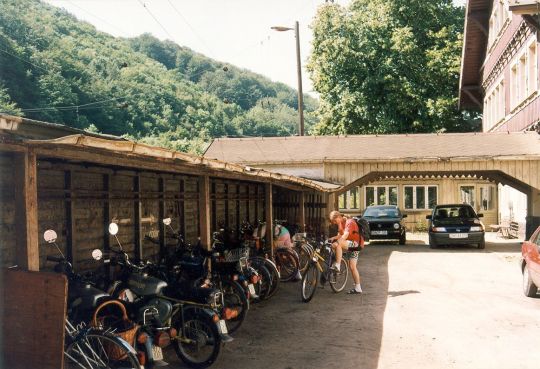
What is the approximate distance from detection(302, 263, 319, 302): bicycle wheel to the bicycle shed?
1691mm

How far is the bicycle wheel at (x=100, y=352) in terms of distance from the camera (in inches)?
191

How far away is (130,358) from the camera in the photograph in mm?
4906

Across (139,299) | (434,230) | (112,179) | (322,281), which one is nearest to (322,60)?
(434,230)

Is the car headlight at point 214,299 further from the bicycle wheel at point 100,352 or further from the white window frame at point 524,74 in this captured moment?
the white window frame at point 524,74

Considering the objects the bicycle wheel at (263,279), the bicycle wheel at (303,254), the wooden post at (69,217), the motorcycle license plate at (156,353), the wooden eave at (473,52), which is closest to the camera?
the motorcycle license plate at (156,353)

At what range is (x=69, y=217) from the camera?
7090mm

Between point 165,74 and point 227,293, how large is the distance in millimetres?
43350

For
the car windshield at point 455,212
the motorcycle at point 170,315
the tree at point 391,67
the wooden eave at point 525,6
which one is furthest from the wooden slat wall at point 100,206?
the tree at point 391,67

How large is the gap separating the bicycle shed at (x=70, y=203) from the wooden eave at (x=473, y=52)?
1991 centimetres

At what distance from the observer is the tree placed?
34.1m

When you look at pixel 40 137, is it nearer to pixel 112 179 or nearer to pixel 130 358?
pixel 130 358

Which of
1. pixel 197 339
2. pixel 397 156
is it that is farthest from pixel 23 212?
pixel 397 156

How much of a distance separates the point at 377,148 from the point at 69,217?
17.0m

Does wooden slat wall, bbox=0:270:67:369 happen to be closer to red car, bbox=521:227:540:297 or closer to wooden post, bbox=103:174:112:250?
wooden post, bbox=103:174:112:250
